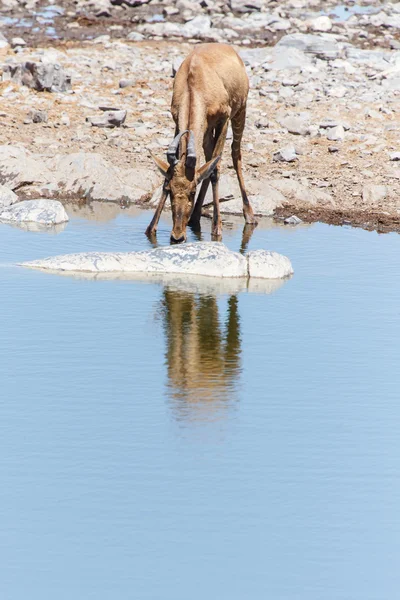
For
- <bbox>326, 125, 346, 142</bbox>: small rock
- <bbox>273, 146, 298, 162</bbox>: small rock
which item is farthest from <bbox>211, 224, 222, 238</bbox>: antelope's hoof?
<bbox>326, 125, 346, 142</bbox>: small rock

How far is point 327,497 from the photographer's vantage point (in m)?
6.42

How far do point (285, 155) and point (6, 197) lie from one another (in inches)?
181

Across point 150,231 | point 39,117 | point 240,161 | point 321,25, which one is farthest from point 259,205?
point 321,25

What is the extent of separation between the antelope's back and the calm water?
2718 millimetres

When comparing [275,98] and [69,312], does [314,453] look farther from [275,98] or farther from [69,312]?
[275,98]

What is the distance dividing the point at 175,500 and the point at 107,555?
2.27 feet

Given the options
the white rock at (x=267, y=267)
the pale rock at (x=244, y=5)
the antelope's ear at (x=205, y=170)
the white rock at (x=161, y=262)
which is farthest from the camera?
the pale rock at (x=244, y=5)

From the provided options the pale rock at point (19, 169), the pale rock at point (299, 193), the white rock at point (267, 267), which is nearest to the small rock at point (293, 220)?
the pale rock at point (299, 193)

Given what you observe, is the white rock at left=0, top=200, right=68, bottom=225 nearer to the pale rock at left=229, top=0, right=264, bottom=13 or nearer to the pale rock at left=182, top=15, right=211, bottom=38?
the pale rock at left=182, top=15, right=211, bottom=38

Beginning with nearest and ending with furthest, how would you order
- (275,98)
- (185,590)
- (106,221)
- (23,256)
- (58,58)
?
(185,590) < (23,256) < (106,221) < (275,98) < (58,58)

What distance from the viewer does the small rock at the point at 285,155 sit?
16.8 meters

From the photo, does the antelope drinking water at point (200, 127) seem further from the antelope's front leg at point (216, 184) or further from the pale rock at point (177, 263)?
the pale rock at point (177, 263)

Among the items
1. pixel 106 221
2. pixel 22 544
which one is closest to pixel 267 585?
pixel 22 544

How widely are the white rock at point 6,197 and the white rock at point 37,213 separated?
0.53 m
